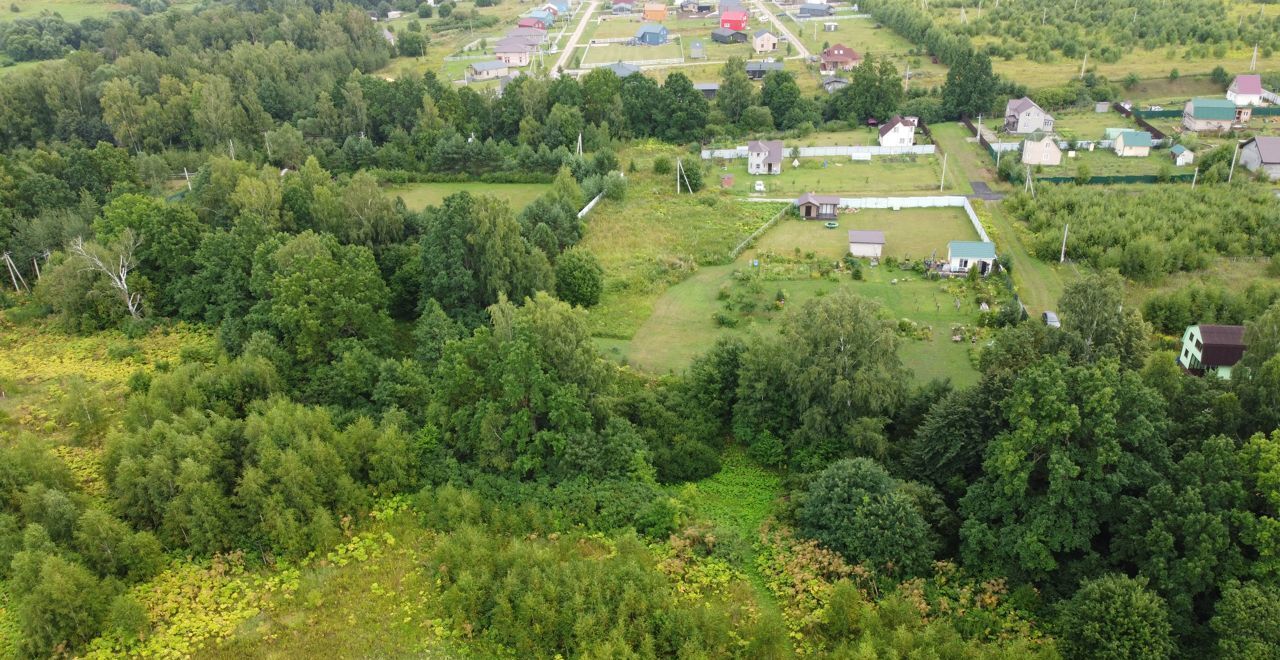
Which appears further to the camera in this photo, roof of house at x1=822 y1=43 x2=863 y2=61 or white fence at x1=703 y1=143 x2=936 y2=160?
roof of house at x1=822 y1=43 x2=863 y2=61

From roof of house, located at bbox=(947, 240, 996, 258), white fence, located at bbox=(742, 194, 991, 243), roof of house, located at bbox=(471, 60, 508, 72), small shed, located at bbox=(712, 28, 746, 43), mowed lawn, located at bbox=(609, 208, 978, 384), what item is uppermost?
roof of house, located at bbox=(471, 60, 508, 72)

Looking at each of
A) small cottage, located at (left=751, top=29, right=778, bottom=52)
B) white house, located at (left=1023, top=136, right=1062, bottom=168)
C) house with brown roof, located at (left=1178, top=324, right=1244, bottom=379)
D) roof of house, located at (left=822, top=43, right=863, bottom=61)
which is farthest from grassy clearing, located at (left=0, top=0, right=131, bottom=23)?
house with brown roof, located at (left=1178, top=324, right=1244, bottom=379)

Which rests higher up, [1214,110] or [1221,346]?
[1214,110]

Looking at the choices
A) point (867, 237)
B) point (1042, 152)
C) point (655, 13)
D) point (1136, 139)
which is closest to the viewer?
point (867, 237)

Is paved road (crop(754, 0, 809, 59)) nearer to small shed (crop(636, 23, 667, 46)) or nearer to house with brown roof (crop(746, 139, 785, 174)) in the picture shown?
small shed (crop(636, 23, 667, 46))

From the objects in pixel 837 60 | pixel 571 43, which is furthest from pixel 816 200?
pixel 571 43

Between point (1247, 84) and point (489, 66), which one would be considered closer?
point (1247, 84)

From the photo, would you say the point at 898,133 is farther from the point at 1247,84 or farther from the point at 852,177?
the point at 1247,84
